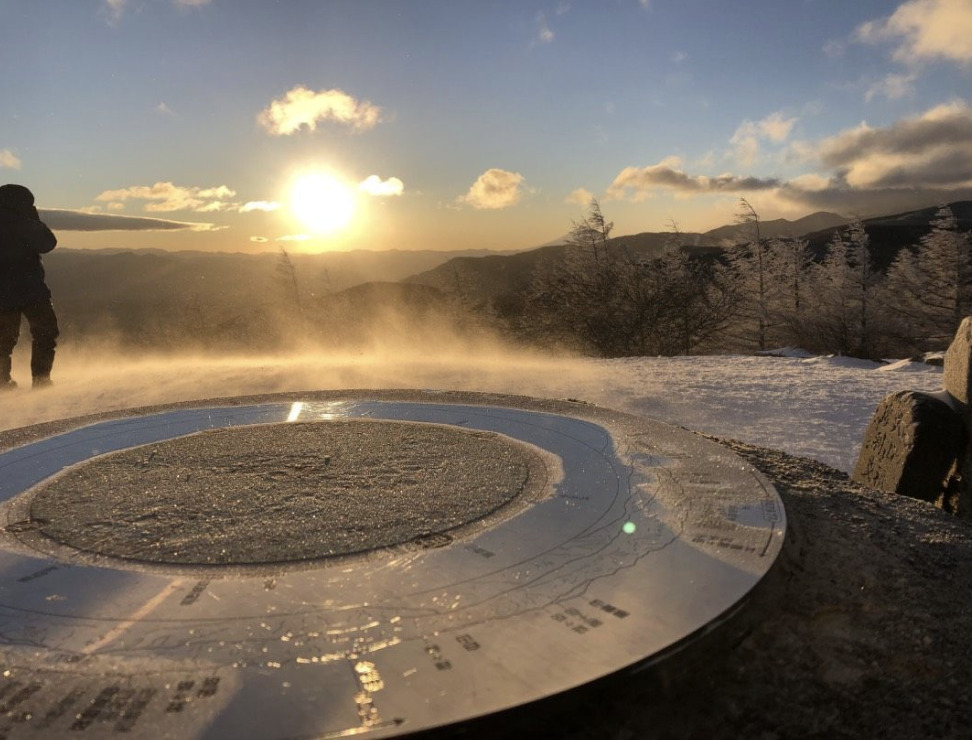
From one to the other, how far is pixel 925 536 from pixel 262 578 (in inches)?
123

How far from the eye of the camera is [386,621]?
6.32 feet

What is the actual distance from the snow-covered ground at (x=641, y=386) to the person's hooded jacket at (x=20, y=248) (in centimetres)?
123

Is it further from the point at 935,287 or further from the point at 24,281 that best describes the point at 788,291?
the point at 24,281

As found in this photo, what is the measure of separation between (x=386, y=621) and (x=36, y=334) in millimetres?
8468

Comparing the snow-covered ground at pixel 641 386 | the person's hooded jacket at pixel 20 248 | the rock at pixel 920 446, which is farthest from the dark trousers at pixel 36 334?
the rock at pixel 920 446

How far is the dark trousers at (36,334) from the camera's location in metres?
8.11

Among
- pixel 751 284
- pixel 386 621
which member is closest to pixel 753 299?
pixel 751 284

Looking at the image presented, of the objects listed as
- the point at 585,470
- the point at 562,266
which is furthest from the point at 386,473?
the point at 562,266

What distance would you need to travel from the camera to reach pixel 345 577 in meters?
2.25

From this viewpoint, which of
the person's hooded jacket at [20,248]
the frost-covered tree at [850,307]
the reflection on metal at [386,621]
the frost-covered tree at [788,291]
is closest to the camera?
the reflection on metal at [386,621]

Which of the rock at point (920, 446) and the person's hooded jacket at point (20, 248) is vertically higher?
the person's hooded jacket at point (20, 248)

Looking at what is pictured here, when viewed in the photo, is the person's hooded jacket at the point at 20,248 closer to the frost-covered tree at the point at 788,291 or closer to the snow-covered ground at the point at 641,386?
the snow-covered ground at the point at 641,386

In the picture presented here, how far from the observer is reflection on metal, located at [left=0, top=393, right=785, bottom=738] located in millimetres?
1561

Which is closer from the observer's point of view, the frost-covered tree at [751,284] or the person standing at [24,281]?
the person standing at [24,281]
